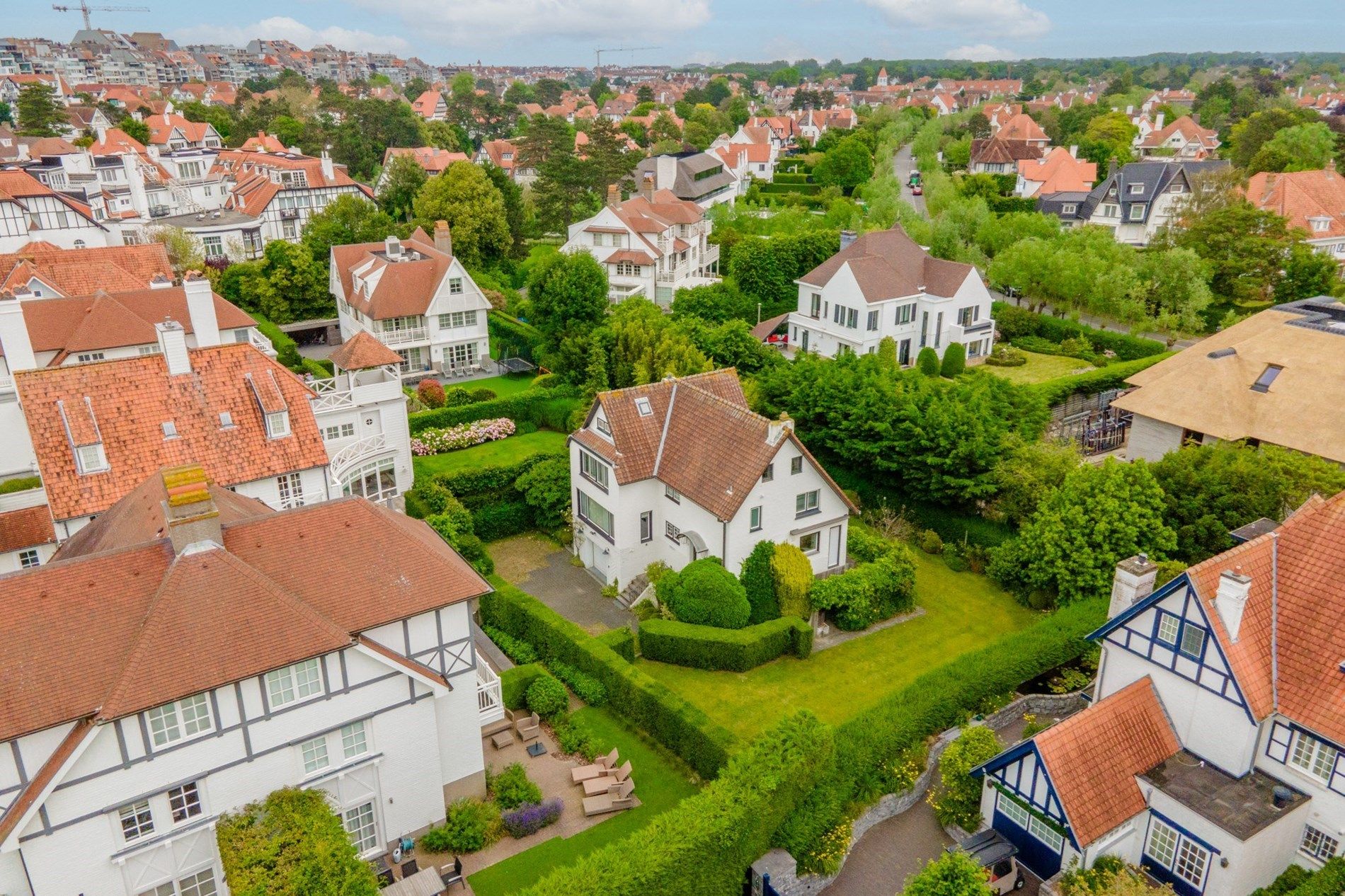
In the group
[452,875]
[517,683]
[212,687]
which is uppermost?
[212,687]

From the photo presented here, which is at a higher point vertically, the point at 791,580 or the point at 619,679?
the point at 791,580

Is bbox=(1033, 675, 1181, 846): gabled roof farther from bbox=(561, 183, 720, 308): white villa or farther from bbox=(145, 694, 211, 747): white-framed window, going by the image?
bbox=(561, 183, 720, 308): white villa

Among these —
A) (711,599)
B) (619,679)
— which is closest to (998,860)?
(619,679)

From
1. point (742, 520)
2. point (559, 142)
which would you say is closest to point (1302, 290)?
point (742, 520)

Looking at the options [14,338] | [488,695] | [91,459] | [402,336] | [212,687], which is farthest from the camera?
[402,336]

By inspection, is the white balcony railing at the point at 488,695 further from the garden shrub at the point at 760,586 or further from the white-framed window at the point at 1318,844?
the white-framed window at the point at 1318,844

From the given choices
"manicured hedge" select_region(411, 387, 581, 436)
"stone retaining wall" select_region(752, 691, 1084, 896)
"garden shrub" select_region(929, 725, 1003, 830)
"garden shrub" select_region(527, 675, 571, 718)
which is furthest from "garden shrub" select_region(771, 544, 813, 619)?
"manicured hedge" select_region(411, 387, 581, 436)

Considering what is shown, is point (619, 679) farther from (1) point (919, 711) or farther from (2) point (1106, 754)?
(2) point (1106, 754)
